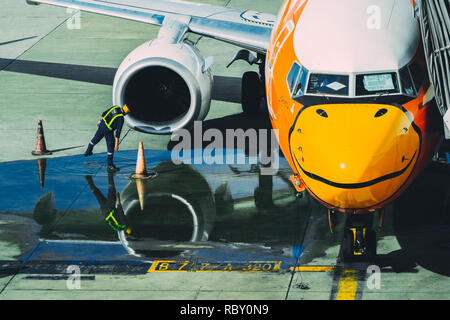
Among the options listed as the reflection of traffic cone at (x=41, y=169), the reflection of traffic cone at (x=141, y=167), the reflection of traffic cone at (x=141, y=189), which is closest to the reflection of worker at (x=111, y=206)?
the reflection of traffic cone at (x=141, y=189)

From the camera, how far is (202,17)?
2059cm

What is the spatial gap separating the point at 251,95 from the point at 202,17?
304 centimetres

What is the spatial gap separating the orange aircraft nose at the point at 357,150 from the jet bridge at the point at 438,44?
72cm

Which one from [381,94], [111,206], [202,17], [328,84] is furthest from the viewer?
[202,17]

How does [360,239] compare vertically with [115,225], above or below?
above

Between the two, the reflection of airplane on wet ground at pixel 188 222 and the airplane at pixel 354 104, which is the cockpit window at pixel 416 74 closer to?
the airplane at pixel 354 104

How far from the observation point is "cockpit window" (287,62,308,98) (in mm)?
12273

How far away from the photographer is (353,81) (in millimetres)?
11867

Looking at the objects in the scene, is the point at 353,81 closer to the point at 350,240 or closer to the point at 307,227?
the point at 350,240

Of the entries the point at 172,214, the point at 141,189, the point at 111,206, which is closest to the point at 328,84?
the point at 172,214

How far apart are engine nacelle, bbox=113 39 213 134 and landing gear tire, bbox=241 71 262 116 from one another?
2835 millimetres

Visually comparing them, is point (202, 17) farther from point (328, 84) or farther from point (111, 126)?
point (328, 84)

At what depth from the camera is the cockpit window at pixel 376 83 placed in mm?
11805
